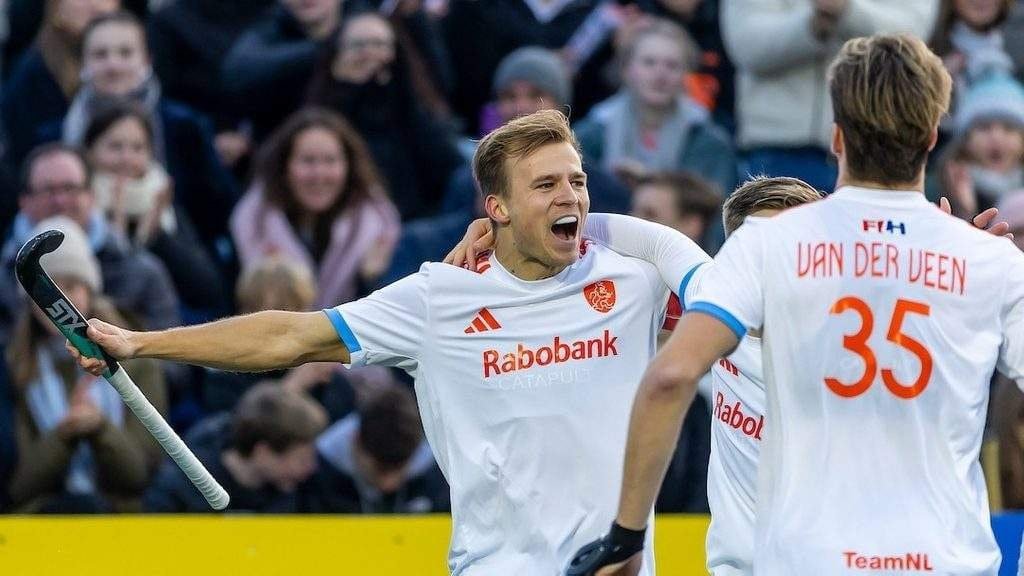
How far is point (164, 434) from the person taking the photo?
5.59m

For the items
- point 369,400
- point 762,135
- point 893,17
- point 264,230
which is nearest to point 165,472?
point 369,400

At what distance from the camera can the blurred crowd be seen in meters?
9.02

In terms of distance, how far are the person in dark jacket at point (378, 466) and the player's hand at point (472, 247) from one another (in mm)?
3074

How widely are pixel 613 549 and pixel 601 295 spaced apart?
1400 millimetres

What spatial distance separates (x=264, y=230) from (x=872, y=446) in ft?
20.2

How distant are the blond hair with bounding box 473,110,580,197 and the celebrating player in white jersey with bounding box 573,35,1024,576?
1.37m

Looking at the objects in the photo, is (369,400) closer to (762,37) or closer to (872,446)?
(762,37)

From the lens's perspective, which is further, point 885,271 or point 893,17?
point 893,17

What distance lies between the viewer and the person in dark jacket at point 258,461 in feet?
28.8

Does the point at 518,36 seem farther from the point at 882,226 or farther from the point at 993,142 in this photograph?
the point at 882,226

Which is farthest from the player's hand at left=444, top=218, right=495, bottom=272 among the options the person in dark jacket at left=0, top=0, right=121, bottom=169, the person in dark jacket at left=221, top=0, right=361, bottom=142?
the person in dark jacket at left=0, top=0, right=121, bottom=169

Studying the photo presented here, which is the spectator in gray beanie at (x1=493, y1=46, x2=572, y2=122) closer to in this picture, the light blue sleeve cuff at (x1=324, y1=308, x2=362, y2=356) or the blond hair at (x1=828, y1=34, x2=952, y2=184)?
the light blue sleeve cuff at (x1=324, y1=308, x2=362, y2=356)

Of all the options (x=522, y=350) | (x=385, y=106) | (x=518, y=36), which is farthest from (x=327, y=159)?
(x=522, y=350)

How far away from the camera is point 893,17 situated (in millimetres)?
10453
